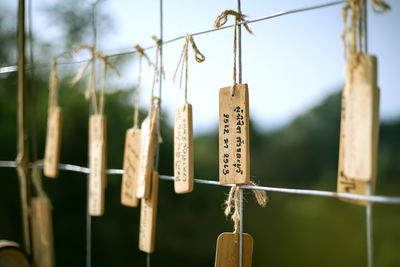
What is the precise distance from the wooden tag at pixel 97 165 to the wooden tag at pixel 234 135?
0.99ft

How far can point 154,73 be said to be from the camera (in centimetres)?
64

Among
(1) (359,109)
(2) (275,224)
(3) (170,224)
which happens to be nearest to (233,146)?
(1) (359,109)

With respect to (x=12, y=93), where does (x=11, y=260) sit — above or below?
below

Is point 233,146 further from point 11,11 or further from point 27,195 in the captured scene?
point 11,11

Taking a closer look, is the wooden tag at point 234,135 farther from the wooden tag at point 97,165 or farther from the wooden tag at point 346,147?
the wooden tag at point 97,165

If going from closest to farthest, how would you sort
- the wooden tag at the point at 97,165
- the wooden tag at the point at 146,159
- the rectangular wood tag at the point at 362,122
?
1. the rectangular wood tag at the point at 362,122
2. the wooden tag at the point at 146,159
3. the wooden tag at the point at 97,165

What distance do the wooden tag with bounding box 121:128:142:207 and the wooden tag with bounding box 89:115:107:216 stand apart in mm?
63

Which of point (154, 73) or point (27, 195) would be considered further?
point (27, 195)

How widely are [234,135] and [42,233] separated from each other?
568 mm

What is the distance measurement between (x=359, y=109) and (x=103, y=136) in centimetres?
48

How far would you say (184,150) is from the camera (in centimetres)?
53

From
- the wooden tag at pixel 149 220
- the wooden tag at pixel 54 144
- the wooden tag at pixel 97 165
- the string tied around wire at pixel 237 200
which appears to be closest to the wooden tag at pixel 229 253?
the string tied around wire at pixel 237 200

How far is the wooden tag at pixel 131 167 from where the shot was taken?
2.15ft

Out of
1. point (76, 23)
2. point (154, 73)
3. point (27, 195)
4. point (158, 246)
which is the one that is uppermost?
point (76, 23)
